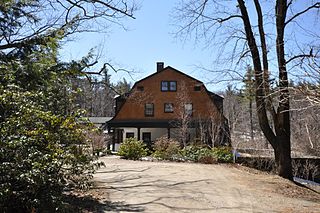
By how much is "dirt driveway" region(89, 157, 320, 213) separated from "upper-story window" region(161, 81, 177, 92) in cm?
1921

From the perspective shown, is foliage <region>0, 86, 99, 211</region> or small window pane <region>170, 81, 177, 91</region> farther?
small window pane <region>170, 81, 177, 91</region>

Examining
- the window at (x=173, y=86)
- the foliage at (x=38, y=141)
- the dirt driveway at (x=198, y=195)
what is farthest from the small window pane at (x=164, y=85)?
the foliage at (x=38, y=141)

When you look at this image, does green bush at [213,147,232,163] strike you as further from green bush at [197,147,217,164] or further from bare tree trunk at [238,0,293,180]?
bare tree trunk at [238,0,293,180]

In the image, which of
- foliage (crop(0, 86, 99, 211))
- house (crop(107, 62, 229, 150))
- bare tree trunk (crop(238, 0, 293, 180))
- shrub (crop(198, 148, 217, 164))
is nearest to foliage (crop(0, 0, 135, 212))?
foliage (crop(0, 86, 99, 211))

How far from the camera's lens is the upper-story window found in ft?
98.9

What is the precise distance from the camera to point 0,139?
16.6ft

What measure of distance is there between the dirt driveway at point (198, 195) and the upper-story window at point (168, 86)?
63.0ft

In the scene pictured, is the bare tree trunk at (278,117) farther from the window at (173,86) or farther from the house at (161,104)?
the window at (173,86)

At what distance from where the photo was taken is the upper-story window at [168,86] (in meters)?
30.1

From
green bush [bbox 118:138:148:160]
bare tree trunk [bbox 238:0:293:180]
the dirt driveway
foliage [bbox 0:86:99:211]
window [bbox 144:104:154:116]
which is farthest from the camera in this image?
window [bbox 144:104:154:116]

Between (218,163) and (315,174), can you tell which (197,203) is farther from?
(315,174)

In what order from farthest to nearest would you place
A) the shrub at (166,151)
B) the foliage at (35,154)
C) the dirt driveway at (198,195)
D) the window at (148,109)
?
the window at (148,109)
the shrub at (166,151)
the dirt driveway at (198,195)
the foliage at (35,154)

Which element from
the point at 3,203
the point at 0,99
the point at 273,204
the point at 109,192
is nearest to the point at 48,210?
the point at 3,203

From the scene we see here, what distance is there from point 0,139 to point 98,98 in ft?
180
